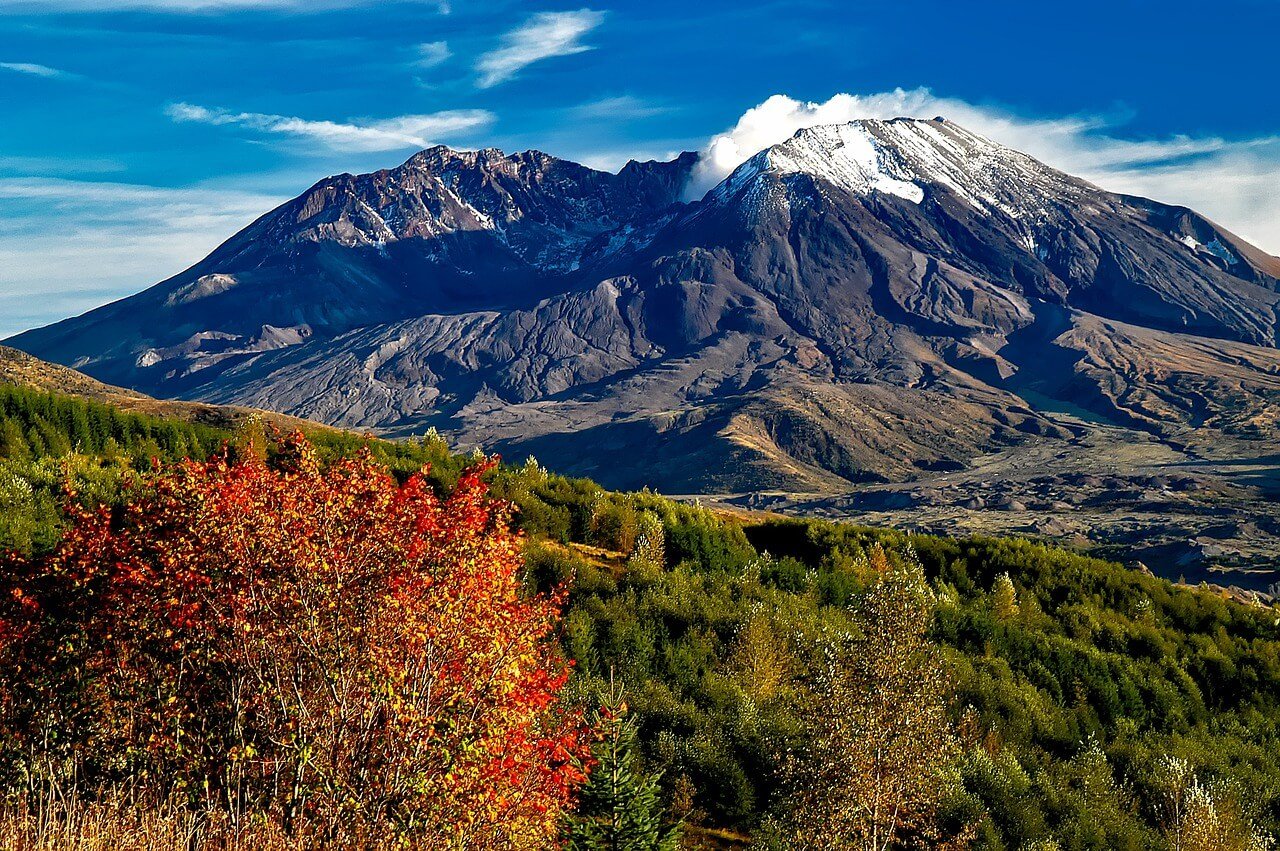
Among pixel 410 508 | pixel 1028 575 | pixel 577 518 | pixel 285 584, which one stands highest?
pixel 410 508

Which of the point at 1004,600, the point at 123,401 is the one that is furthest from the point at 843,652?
the point at 123,401

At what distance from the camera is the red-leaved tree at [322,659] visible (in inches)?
473

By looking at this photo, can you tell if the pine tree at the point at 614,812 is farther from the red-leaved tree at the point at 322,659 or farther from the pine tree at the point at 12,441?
the pine tree at the point at 12,441

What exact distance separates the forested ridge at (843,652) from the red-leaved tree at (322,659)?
1.91 m

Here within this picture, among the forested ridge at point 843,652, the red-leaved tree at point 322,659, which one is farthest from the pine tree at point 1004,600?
the red-leaved tree at point 322,659

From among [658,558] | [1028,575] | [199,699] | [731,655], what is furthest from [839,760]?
[1028,575]

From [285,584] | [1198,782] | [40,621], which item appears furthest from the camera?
[1198,782]

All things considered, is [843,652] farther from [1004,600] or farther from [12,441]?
[12,441]

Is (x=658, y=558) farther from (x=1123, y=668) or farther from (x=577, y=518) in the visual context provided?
(x=1123, y=668)

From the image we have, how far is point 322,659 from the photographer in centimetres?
1211

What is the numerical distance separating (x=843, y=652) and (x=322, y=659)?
1174 cm

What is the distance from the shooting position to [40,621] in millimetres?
14711

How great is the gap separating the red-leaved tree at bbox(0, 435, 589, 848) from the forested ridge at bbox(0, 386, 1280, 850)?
6.25 feet

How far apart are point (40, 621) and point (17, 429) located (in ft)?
87.4
